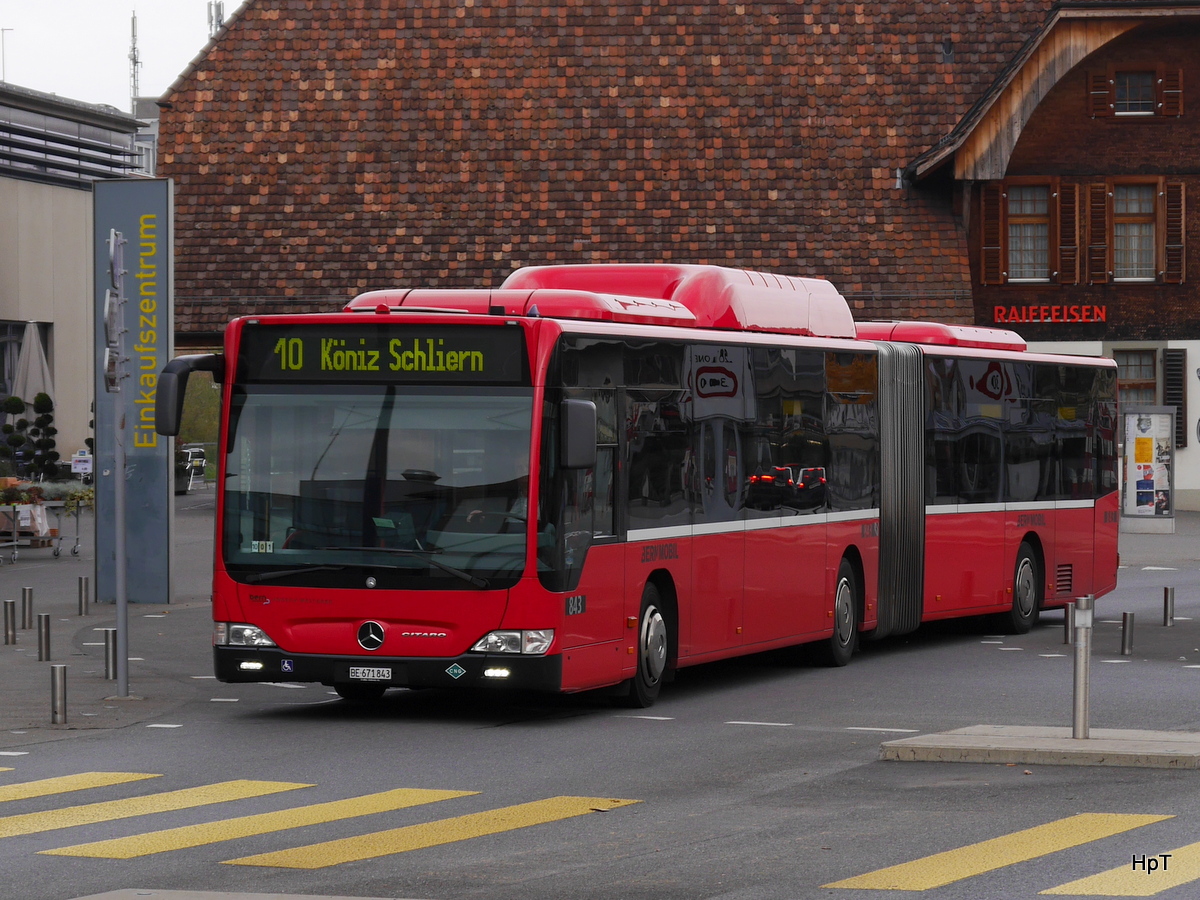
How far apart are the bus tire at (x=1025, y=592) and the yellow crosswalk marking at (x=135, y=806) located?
12.5 metres

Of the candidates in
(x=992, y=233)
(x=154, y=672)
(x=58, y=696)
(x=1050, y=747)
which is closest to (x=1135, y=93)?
(x=992, y=233)

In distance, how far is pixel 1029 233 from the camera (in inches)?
1603

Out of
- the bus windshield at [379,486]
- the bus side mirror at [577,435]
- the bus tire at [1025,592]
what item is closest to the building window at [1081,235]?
the bus tire at [1025,592]

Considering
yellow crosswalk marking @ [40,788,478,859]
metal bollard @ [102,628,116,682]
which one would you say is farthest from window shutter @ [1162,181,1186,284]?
yellow crosswalk marking @ [40,788,478,859]

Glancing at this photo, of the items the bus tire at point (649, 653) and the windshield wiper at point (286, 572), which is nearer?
the windshield wiper at point (286, 572)

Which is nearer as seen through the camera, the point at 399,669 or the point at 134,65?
the point at 399,669

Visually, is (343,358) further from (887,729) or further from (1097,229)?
(1097,229)

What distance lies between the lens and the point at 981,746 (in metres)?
11.3

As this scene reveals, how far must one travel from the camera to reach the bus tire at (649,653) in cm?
1425

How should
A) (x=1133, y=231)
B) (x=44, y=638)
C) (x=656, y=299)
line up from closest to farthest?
(x=656, y=299), (x=44, y=638), (x=1133, y=231)

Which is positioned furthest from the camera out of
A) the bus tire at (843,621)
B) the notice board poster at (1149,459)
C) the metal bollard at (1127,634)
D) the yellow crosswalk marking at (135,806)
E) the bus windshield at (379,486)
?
the notice board poster at (1149,459)

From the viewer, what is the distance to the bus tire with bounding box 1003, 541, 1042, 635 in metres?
21.6

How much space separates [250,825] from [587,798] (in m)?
1.75

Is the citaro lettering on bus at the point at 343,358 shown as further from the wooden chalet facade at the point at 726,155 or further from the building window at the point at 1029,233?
the building window at the point at 1029,233
